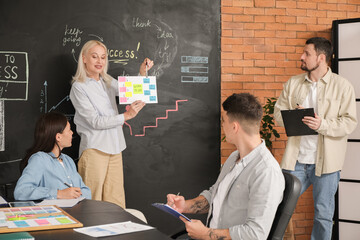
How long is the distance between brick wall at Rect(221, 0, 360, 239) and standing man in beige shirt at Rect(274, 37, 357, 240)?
840 millimetres

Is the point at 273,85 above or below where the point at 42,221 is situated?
above

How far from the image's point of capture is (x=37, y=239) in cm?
165

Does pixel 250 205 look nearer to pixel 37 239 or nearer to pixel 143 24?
pixel 37 239

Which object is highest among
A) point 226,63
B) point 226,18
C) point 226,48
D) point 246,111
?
point 226,18

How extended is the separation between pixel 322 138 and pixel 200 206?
1675 mm

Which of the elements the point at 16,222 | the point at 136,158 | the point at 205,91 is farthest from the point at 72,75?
the point at 16,222

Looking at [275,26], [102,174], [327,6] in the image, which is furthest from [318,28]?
[102,174]

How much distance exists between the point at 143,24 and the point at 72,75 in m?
0.83

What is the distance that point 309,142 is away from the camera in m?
3.73

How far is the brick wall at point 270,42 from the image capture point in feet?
14.8

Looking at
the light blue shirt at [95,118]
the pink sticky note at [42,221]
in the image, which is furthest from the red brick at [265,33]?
the pink sticky note at [42,221]

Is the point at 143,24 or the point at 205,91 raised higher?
the point at 143,24

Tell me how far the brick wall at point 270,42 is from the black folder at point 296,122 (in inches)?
39.1

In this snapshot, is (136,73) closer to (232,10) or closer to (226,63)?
(226,63)
